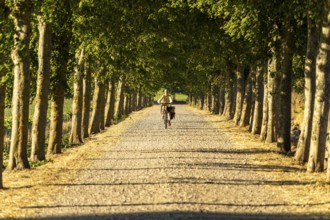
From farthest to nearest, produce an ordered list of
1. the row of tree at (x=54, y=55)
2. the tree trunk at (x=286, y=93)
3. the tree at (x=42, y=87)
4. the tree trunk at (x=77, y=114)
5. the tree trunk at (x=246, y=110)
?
the tree trunk at (x=246, y=110) → the tree trunk at (x=77, y=114) → the tree trunk at (x=286, y=93) → the tree at (x=42, y=87) → the row of tree at (x=54, y=55)

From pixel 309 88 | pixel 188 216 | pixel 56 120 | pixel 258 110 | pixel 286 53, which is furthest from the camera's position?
pixel 258 110

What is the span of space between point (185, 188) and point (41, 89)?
841 centimetres

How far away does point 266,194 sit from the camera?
13.0 m

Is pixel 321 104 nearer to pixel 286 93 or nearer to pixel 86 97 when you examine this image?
pixel 286 93

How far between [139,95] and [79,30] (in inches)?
2588

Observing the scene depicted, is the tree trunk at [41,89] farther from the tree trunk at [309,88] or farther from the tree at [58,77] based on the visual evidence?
the tree trunk at [309,88]

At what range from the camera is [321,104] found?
16.4 metres

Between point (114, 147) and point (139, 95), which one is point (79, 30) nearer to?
point (114, 147)

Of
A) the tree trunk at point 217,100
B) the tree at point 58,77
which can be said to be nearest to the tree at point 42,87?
the tree at point 58,77

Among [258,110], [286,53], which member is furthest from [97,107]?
[286,53]

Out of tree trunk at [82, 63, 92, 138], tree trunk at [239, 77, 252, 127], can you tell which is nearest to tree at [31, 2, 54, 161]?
tree trunk at [82, 63, 92, 138]

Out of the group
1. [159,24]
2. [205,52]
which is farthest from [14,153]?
[205,52]

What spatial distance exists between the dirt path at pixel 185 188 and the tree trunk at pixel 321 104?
689 mm

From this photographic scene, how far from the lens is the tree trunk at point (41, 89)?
1988 cm
